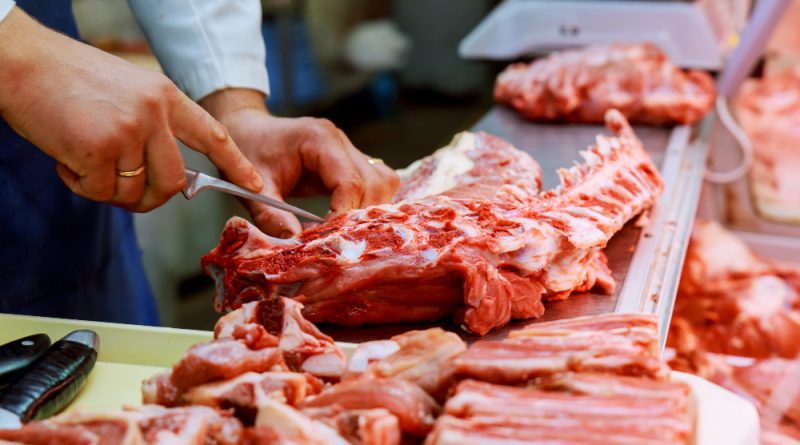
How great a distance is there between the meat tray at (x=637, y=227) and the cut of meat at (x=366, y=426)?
22.6 inches

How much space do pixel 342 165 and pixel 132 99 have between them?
66 cm

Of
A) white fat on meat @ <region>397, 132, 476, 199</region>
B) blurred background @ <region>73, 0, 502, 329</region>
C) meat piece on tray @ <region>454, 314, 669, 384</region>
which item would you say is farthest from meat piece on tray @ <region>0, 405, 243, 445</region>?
blurred background @ <region>73, 0, 502, 329</region>

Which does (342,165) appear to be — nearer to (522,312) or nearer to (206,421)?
(522,312)

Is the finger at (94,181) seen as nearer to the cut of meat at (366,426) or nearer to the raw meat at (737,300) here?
the cut of meat at (366,426)

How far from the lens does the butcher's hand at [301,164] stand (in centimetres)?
215

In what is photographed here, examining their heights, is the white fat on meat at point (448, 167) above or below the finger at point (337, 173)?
below

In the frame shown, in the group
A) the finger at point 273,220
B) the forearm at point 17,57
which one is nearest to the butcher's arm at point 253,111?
the finger at point 273,220

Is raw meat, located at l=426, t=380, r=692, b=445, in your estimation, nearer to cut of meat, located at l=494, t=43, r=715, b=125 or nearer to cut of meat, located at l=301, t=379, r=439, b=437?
cut of meat, located at l=301, t=379, r=439, b=437

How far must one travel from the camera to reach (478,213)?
1.93 metres

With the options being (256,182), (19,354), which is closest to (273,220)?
(256,182)

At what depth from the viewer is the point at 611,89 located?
369cm

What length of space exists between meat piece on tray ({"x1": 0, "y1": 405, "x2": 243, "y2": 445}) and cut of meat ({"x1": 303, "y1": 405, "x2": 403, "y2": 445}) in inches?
5.5

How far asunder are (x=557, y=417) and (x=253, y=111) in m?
1.56

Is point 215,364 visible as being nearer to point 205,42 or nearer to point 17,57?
point 17,57
